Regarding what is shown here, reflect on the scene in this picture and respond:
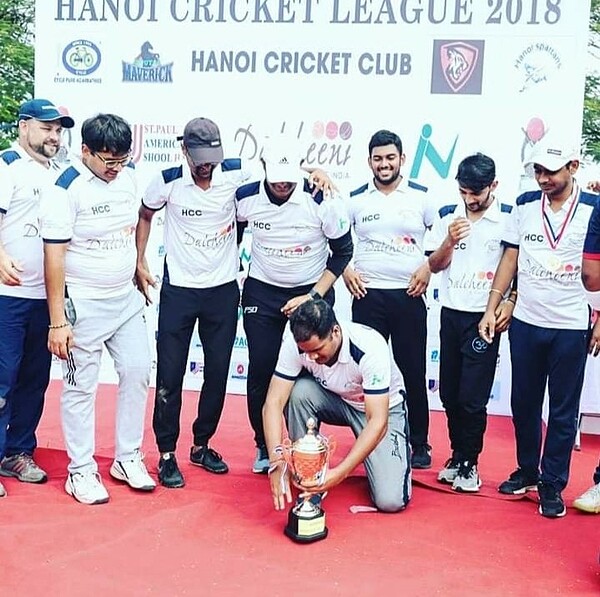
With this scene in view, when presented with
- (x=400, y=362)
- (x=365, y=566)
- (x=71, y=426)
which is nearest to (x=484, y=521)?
(x=365, y=566)

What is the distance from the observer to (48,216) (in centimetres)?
332

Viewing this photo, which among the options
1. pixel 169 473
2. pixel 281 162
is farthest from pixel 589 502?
pixel 281 162

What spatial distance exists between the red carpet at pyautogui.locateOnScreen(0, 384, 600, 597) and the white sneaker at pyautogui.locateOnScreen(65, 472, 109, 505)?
0.11 feet

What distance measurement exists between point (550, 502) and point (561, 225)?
1.12 m

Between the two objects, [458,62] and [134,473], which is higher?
[458,62]

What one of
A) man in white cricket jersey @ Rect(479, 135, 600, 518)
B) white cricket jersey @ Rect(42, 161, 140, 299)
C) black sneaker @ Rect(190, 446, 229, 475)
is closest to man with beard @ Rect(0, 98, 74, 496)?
white cricket jersey @ Rect(42, 161, 140, 299)

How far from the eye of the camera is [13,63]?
12.6 meters

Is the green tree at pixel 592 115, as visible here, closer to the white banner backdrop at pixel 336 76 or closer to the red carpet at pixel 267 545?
the white banner backdrop at pixel 336 76

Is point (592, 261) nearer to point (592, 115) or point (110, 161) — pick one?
point (110, 161)

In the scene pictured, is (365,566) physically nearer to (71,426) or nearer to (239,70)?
(71,426)

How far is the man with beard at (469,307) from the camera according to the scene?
367cm

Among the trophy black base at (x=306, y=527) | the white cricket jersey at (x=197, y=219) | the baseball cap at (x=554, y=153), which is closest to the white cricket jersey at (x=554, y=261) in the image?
the baseball cap at (x=554, y=153)

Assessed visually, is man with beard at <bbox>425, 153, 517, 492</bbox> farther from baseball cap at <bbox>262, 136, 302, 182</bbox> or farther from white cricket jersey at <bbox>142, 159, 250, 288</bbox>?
white cricket jersey at <bbox>142, 159, 250, 288</bbox>

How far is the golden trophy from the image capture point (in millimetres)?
3064
